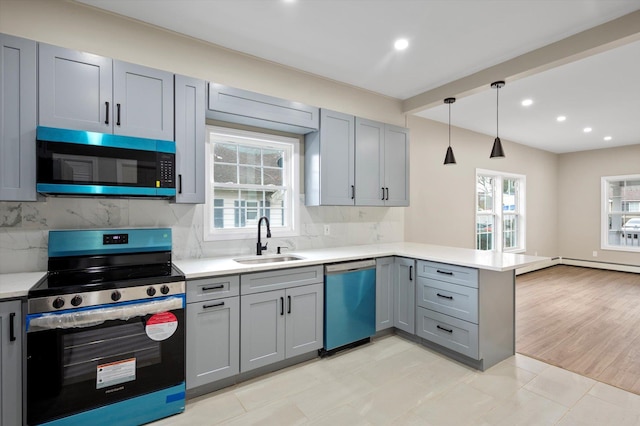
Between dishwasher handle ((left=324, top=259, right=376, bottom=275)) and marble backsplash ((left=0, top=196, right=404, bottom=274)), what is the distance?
66cm

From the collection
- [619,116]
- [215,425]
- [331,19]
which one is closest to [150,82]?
[331,19]

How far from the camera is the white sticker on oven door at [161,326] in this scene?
2.01 metres

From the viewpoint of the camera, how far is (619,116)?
15.5 feet

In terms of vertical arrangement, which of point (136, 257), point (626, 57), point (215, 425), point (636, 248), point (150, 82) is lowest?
point (215, 425)

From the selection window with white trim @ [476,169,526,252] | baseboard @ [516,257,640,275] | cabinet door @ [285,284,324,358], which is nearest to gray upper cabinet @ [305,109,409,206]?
cabinet door @ [285,284,324,358]

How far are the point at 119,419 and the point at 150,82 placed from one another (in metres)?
2.25

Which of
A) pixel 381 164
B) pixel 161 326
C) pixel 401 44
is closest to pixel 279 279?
pixel 161 326

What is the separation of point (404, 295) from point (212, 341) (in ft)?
6.42

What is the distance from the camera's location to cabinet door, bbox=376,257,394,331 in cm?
327

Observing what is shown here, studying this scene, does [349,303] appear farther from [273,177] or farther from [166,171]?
[166,171]

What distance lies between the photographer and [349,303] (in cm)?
302

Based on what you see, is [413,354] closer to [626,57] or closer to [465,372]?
[465,372]

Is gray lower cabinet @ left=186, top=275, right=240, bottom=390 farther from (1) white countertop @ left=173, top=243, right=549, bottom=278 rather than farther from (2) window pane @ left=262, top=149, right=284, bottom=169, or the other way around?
(2) window pane @ left=262, top=149, right=284, bottom=169

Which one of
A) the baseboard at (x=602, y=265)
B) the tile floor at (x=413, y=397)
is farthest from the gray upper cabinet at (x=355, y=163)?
the baseboard at (x=602, y=265)
